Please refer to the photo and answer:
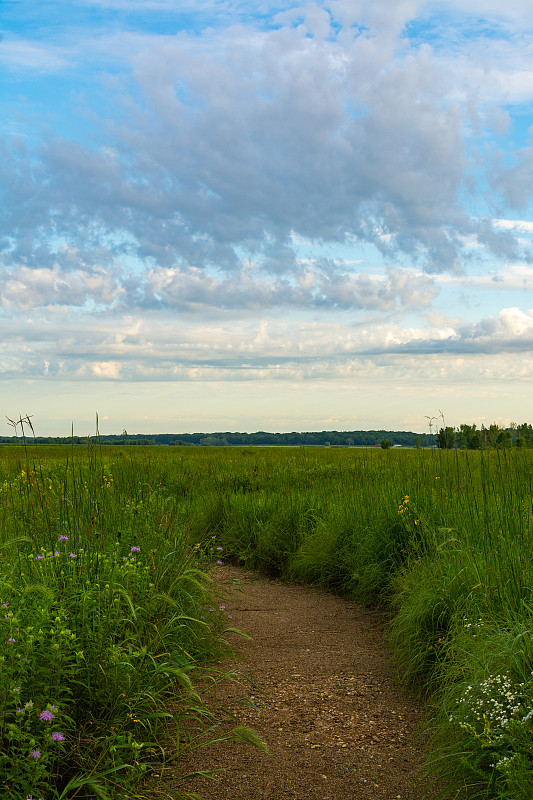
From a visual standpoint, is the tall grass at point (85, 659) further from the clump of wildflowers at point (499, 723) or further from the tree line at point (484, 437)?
the tree line at point (484, 437)

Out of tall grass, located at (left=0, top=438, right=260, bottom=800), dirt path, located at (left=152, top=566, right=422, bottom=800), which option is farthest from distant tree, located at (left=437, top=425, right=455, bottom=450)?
tall grass, located at (left=0, top=438, right=260, bottom=800)

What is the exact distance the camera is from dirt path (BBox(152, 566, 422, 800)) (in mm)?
3061

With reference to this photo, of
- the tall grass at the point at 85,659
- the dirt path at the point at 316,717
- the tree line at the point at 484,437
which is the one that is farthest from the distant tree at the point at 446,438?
the tall grass at the point at 85,659

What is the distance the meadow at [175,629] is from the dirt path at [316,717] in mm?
189

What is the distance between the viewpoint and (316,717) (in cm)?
373

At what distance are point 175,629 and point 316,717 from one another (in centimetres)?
104

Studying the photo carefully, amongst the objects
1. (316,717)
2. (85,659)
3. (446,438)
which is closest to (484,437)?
(446,438)

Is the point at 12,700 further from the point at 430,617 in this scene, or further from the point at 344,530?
the point at 344,530

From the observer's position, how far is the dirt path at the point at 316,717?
3.06m

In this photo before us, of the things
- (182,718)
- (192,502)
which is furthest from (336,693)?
(192,502)

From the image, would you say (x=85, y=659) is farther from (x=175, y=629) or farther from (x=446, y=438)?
(x=446, y=438)

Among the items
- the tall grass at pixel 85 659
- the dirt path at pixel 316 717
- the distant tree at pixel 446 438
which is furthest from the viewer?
the distant tree at pixel 446 438

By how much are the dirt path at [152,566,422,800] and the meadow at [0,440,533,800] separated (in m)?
0.19

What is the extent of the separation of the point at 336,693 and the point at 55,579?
2034 millimetres
